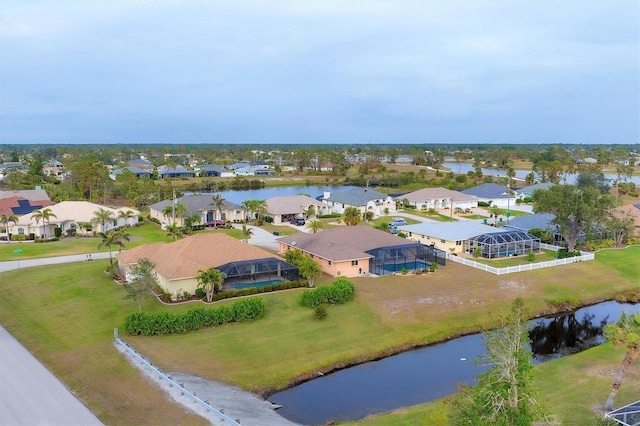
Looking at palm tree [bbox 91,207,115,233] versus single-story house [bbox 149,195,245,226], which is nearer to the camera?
palm tree [bbox 91,207,115,233]

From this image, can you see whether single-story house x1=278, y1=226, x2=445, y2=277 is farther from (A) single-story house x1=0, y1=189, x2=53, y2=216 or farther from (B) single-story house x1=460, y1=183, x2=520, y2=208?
(B) single-story house x1=460, y1=183, x2=520, y2=208

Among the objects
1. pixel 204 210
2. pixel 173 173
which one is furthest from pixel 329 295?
pixel 173 173

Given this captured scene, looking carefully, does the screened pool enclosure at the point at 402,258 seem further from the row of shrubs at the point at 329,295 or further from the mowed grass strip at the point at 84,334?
the mowed grass strip at the point at 84,334

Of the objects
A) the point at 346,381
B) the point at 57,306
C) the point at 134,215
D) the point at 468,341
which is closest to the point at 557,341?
the point at 468,341

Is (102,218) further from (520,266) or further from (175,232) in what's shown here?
(520,266)

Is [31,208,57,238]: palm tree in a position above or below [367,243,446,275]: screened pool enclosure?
above

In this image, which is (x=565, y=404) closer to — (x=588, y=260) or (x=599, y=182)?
(x=588, y=260)

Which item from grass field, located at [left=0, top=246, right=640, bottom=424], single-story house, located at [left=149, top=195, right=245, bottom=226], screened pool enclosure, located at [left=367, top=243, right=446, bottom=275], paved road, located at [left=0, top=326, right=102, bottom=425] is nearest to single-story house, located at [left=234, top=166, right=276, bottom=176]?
single-story house, located at [left=149, top=195, right=245, bottom=226]

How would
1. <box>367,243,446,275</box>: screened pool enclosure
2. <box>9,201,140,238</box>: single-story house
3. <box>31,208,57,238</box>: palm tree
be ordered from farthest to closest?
<box>9,201,140,238</box>: single-story house
<box>31,208,57,238</box>: palm tree
<box>367,243,446,275</box>: screened pool enclosure
